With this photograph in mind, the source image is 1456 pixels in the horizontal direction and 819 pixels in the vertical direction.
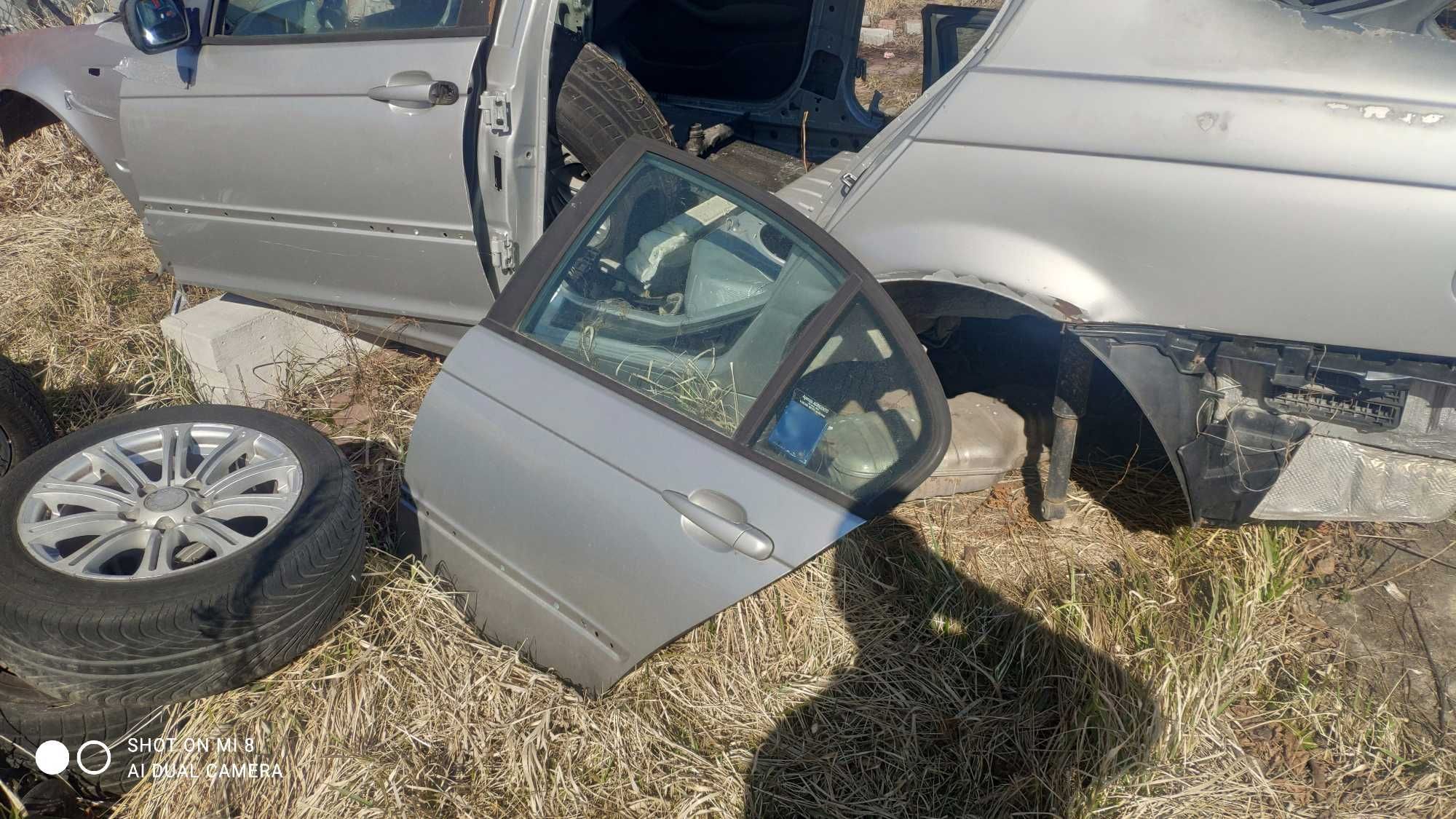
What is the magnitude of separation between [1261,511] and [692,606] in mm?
1441

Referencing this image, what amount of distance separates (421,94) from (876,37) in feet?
22.7

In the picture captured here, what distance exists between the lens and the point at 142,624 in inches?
81.5

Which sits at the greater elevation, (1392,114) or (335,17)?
(1392,114)

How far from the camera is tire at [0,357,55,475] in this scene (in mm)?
3143

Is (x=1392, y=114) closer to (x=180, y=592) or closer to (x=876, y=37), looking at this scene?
(x=180, y=592)

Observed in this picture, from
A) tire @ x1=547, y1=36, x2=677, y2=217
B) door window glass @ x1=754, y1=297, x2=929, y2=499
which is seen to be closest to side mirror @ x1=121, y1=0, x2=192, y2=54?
tire @ x1=547, y1=36, x2=677, y2=217

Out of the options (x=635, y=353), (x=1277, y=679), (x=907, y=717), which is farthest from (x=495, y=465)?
(x=1277, y=679)

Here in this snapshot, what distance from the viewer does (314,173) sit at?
10.8 ft

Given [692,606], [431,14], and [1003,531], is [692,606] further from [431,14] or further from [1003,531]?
[431,14]

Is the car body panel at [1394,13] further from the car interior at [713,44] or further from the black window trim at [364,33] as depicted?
the car interior at [713,44]

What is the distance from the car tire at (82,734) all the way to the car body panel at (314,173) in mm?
1625

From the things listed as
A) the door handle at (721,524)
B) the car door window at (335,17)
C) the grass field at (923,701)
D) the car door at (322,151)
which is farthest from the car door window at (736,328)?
the car door window at (335,17)

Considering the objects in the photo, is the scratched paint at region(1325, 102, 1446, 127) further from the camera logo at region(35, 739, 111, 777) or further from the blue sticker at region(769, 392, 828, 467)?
the camera logo at region(35, 739, 111, 777)

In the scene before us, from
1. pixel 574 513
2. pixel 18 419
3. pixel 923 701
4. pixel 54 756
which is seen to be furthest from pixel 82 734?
pixel 923 701
